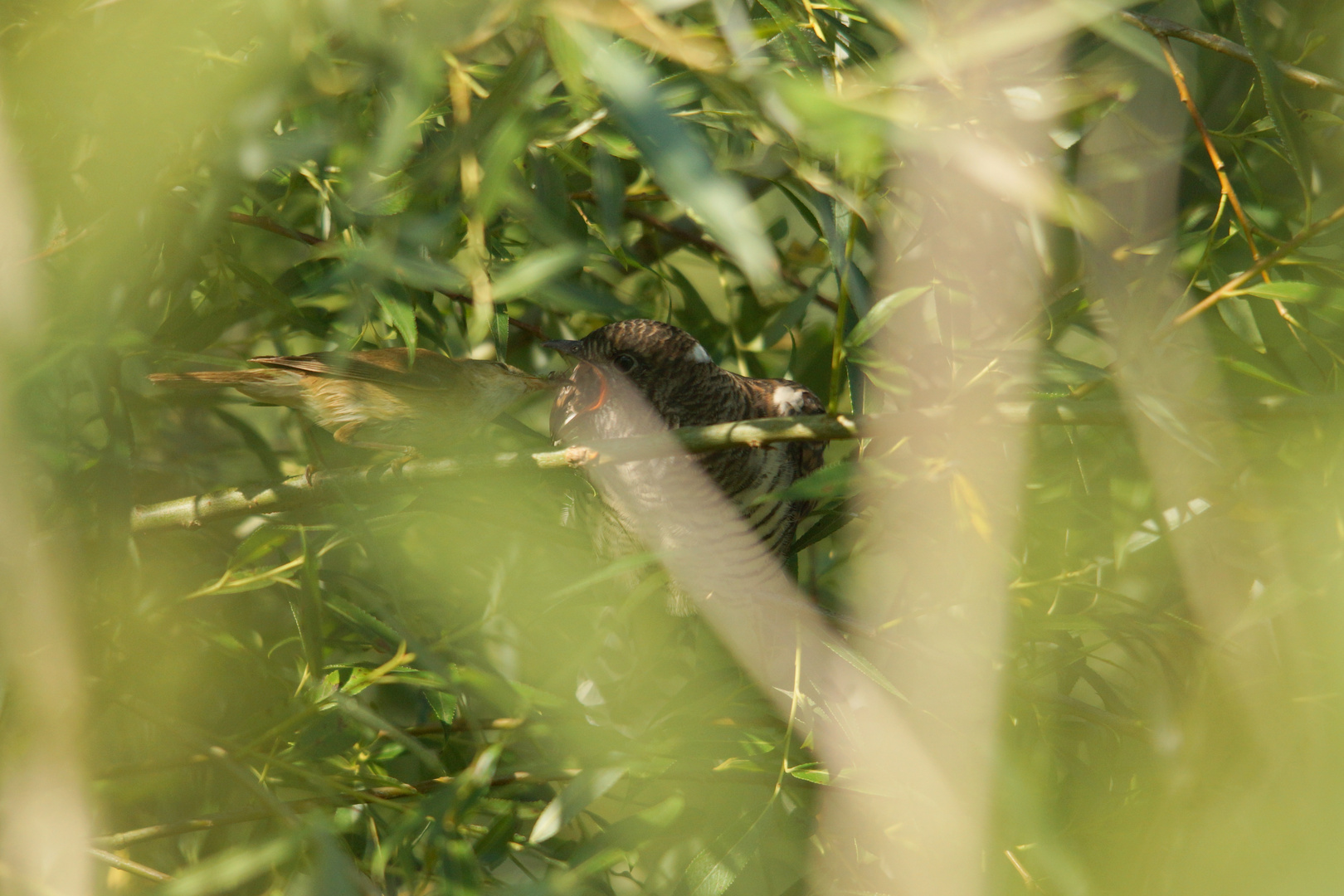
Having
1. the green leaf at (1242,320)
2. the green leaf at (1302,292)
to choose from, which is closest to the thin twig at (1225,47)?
the green leaf at (1302,292)

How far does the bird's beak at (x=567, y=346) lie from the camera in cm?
193

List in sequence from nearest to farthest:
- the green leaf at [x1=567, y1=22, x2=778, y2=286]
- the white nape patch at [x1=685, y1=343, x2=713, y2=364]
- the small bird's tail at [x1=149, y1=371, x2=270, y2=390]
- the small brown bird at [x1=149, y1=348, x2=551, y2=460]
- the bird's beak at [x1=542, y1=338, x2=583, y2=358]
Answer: the green leaf at [x1=567, y1=22, x2=778, y2=286] < the small bird's tail at [x1=149, y1=371, x2=270, y2=390] < the small brown bird at [x1=149, y1=348, x2=551, y2=460] < the bird's beak at [x1=542, y1=338, x2=583, y2=358] < the white nape patch at [x1=685, y1=343, x2=713, y2=364]

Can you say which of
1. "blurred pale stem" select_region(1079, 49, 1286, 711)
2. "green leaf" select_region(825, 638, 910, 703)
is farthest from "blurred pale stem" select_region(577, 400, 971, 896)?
"blurred pale stem" select_region(1079, 49, 1286, 711)

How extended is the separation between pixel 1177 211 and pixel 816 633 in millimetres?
1012

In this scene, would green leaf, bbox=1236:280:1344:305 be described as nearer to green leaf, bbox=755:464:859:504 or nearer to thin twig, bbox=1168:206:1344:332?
thin twig, bbox=1168:206:1344:332

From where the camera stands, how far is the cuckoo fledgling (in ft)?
6.60

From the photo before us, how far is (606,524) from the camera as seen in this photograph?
6.89ft

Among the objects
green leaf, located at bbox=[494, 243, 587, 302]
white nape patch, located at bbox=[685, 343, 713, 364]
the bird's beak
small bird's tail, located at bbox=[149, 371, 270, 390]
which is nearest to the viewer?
green leaf, located at bbox=[494, 243, 587, 302]

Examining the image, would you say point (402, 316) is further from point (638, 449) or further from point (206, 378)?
point (206, 378)

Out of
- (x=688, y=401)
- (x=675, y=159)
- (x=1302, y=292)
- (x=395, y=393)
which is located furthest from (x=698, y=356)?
(x=675, y=159)

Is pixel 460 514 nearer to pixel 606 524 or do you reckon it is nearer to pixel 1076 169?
pixel 606 524

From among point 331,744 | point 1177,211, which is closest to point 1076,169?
point 1177,211

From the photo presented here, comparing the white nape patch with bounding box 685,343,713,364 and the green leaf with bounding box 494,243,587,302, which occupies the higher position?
the green leaf with bounding box 494,243,587,302

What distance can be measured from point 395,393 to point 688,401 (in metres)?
0.64
